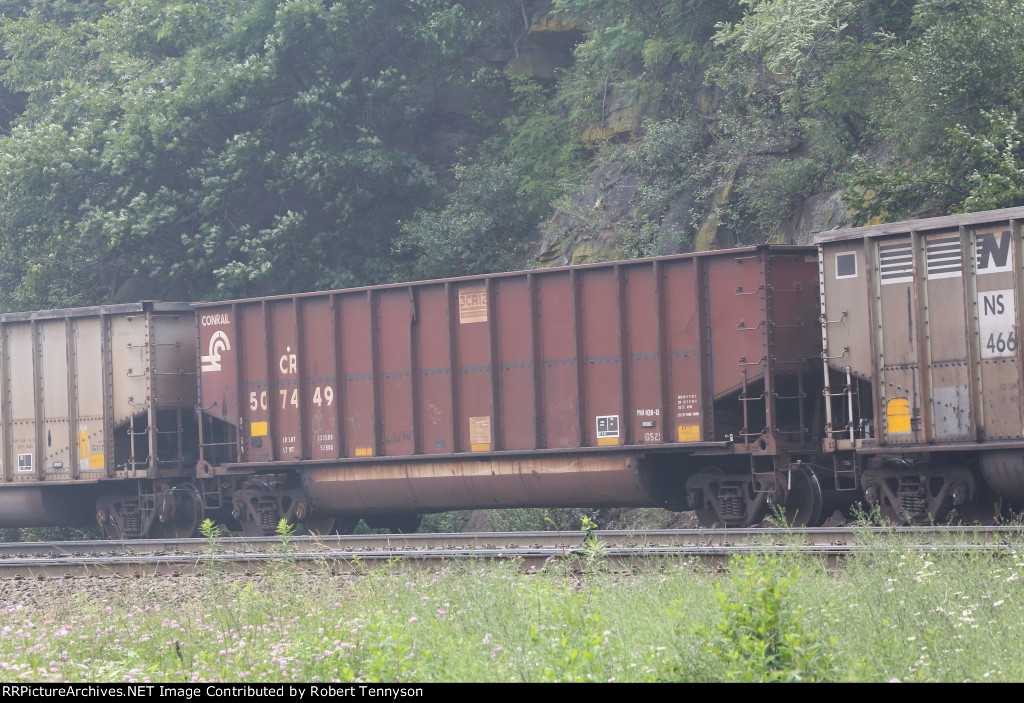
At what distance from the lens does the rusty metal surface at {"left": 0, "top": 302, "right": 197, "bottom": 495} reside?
58.9 feet

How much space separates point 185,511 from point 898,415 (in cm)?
1136

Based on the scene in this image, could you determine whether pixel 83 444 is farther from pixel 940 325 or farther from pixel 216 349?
pixel 940 325

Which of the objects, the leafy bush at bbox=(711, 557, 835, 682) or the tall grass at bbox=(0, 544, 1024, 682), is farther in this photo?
the tall grass at bbox=(0, 544, 1024, 682)

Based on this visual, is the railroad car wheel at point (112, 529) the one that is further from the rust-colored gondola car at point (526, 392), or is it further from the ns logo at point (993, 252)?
the ns logo at point (993, 252)

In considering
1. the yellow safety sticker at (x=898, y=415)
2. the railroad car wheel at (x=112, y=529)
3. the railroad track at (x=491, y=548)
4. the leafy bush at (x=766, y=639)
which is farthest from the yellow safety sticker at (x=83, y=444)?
the leafy bush at (x=766, y=639)

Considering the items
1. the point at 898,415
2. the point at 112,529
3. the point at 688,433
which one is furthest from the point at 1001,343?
the point at 112,529

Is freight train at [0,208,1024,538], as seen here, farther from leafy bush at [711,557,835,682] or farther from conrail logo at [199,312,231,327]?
leafy bush at [711,557,835,682]

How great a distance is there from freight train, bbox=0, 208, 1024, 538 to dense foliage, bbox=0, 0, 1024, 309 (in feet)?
26.8

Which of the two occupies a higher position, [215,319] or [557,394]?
[215,319]

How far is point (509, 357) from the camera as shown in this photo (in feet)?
50.1

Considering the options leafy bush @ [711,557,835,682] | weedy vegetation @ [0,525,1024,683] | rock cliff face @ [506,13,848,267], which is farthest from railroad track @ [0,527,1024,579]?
rock cliff face @ [506,13,848,267]

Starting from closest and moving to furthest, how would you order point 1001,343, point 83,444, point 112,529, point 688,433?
point 1001,343 < point 688,433 < point 83,444 < point 112,529

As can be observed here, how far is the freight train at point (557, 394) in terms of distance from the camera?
12.3m

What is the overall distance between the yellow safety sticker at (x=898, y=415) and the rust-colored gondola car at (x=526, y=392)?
52.0 inches
